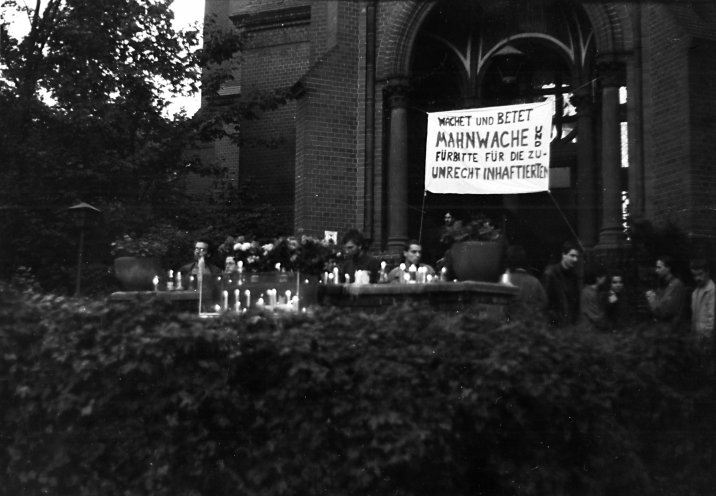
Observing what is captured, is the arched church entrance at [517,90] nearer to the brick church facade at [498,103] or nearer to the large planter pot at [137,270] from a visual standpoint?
the brick church facade at [498,103]

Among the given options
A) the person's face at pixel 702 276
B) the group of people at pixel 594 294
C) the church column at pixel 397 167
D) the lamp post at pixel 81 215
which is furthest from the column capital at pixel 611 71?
the lamp post at pixel 81 215

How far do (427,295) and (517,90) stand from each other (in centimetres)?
1021

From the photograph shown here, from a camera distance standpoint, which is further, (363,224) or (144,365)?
(363,224)

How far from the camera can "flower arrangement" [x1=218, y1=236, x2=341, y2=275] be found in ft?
29.9

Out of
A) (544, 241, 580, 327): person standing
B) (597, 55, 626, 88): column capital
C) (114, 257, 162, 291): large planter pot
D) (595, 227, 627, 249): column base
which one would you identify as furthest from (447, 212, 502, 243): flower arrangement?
Answer: (597, 55, 626, 88): column capital

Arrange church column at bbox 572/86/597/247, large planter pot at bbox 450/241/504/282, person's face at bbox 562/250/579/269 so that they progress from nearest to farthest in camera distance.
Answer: large planter pot at bbox 450/241/504/282 < person's face at bbox 562/250/579/269 < church column at bbox 572/86/597/247

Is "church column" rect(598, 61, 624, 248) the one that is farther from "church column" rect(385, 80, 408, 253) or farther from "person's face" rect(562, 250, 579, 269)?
"person's face" rect(562, 250, 579, 269)

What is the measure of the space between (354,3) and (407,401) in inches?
464

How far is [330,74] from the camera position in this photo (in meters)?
15.1

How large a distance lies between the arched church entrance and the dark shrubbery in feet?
34.2

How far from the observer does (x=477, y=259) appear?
8.30 meters

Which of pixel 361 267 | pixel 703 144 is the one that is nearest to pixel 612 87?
pixel 703 144

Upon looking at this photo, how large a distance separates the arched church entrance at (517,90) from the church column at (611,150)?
43.6 inches

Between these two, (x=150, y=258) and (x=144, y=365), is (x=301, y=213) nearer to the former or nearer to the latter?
(x=150, y=258)
